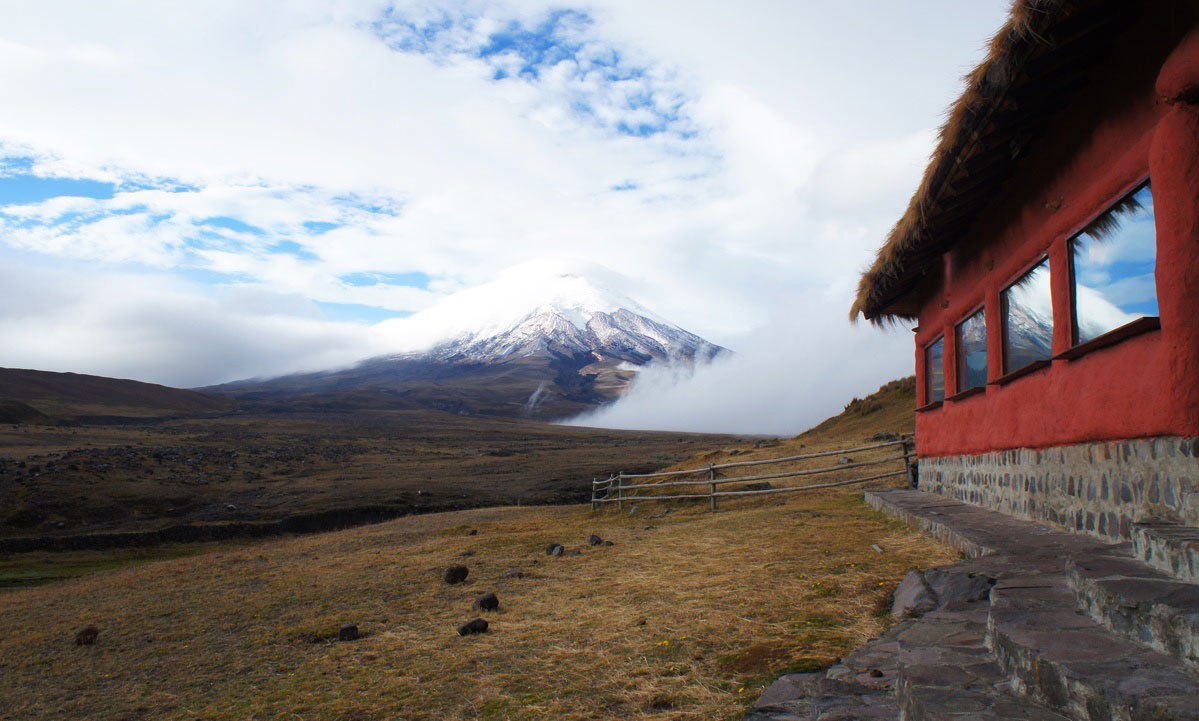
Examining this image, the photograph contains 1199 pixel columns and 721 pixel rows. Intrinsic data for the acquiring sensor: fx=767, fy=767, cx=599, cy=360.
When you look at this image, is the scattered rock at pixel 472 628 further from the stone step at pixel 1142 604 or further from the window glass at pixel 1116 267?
the window glass at pixel 1116 267

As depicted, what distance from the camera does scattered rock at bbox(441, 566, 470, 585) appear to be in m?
9.48

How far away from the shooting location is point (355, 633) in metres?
7.26

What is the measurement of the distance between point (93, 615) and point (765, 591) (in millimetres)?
8635

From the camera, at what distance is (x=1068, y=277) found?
6.32 metres

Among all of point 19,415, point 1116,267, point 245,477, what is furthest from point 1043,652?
point 19,415

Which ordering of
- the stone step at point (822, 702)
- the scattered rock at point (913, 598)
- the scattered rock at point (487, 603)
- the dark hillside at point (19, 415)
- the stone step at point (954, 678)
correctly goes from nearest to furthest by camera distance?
the stone step at point (954, 678), the stone step at point (822, 702), the scattered rock at point (913, 598), the scattered rock at point (487, 603), the dark hillside at point (19, 415)

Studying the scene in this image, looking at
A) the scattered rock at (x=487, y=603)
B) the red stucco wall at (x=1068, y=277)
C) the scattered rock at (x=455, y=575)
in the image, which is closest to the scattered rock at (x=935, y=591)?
the red stucco wall at (x=1068, y=277)

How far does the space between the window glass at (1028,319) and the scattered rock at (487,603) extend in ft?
18.7

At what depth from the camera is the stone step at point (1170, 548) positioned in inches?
139

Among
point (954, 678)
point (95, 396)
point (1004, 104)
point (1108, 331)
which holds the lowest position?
point (954, 678)

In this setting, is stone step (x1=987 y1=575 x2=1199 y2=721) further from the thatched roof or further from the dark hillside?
the dark hillside

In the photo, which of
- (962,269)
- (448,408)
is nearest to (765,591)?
(962,269)

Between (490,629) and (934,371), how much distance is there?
26.6 ft

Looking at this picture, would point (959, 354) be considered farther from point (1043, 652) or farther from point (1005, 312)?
point (1043, 652)
